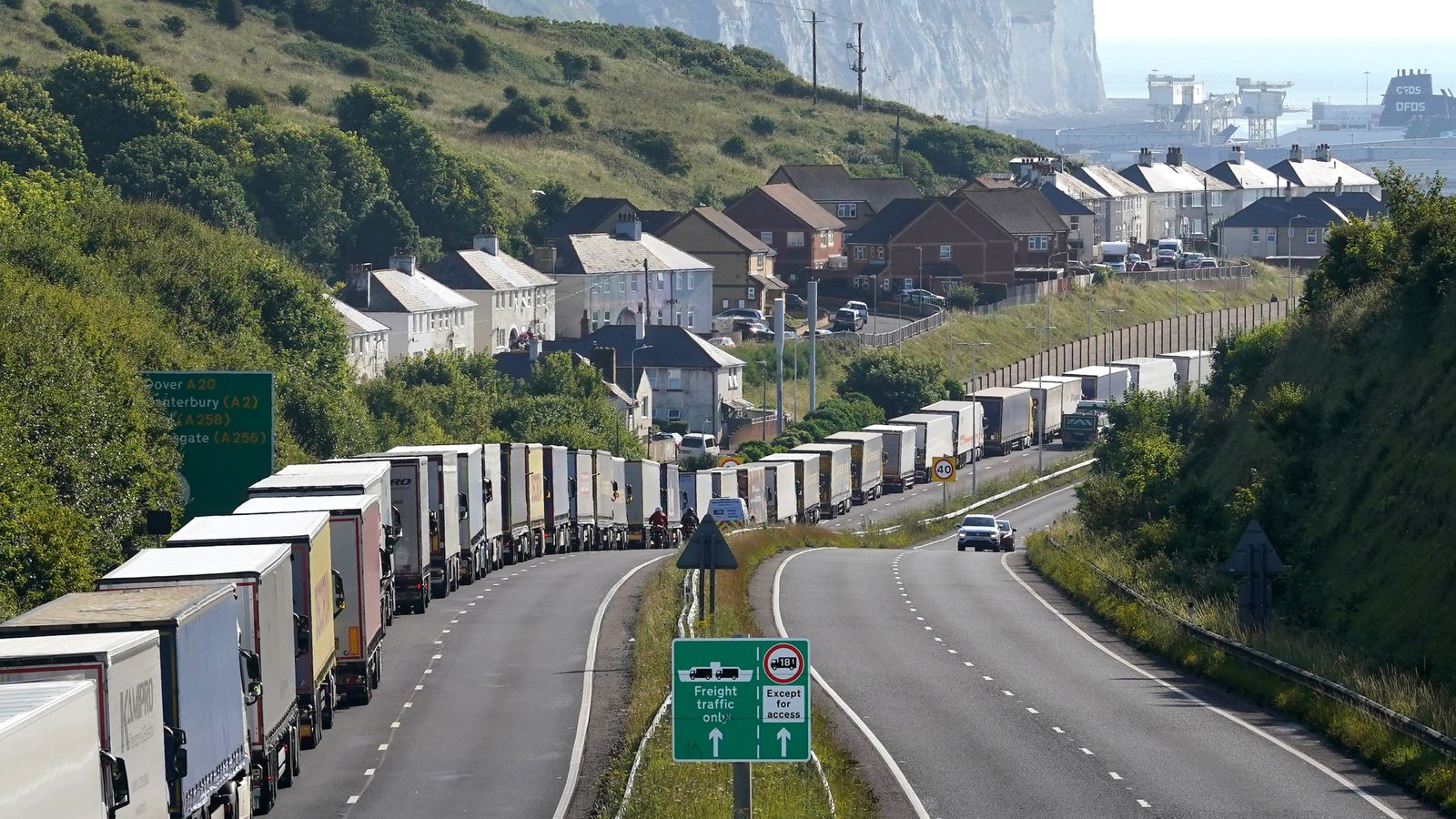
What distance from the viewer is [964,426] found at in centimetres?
10888

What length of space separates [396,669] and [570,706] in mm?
5104

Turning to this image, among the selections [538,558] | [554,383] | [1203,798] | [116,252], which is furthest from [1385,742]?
[554,383]

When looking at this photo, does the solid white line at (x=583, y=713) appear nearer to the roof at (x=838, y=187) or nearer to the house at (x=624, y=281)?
the house at (x=624, y=281)

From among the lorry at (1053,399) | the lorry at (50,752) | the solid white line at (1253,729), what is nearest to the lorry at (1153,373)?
the lorry at (1053,399)

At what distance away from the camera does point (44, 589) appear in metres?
37.0

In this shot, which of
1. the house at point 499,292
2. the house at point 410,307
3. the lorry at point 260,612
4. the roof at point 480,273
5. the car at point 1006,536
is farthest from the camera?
the roof at point 480,273

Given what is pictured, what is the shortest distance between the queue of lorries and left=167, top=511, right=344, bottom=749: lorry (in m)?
0.04

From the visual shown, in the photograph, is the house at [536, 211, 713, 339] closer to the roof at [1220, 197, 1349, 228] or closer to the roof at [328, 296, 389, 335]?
the roof at [328, 296, 389, 335]

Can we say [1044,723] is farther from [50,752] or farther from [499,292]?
[499,292]

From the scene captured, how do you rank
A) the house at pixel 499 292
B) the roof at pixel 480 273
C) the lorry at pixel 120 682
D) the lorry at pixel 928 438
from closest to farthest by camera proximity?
1. the lorry at pixel 120 682
2. the lorry at pixel 928 438
3. the house at pixel 499 292
4. the roof at pixel 480 273

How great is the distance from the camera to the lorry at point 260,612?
24.0 m

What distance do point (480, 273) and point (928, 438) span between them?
34862 millimetres

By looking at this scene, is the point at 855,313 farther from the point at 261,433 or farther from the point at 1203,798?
the point at 1203,798

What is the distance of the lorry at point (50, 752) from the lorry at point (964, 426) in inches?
3647
